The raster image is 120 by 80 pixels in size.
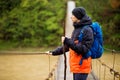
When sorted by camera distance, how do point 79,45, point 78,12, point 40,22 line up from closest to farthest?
point 79,45, point 78,12, point 40,22

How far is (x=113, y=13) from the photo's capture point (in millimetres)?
11008

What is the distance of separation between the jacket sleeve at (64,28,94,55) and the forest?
26.4 feet

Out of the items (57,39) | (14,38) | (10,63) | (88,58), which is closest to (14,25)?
(14,38)

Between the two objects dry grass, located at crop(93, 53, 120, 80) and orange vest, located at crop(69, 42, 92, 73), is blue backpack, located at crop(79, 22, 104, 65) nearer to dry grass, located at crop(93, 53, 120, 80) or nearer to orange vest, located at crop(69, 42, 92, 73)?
orange vest, located at crop(69, 42, 92, 73)

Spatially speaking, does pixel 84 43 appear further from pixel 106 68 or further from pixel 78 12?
pixel 106 68

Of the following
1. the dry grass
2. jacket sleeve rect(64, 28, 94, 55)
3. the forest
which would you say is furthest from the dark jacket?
the forest

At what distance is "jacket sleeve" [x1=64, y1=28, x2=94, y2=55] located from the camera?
216 cm

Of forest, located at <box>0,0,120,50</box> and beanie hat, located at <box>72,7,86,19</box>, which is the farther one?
forest, located at <box>0,0,120,50</box>

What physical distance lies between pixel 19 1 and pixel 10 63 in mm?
3164

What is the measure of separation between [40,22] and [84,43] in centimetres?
886

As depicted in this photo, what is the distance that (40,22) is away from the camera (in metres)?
11.0

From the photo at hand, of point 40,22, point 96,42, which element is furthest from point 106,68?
point 96,42

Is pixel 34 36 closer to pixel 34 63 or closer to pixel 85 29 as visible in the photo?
pixel 34 63

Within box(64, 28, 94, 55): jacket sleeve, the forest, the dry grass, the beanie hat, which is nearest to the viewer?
box(64, 28, 94, 55): jacket sleeve
